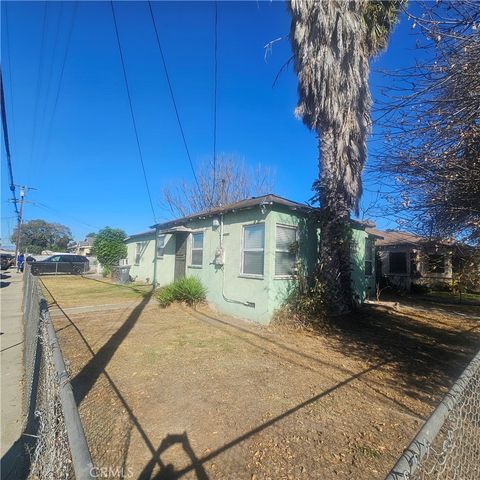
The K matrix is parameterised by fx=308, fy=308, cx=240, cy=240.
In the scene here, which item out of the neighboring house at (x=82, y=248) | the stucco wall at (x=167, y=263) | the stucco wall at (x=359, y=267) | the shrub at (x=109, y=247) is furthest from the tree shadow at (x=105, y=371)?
the neighboring house at (x=82, y=248)

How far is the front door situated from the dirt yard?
180 inches

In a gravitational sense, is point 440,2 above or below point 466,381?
above

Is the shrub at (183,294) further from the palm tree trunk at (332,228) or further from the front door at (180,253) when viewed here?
the palm tree trunk at (332,228)

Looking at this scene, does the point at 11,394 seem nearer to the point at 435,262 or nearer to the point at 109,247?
the point at 435,262

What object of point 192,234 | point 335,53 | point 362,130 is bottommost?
point 192,234

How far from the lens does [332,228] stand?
29.6 feet

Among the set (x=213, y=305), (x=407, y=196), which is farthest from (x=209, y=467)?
(x=213, y=305)

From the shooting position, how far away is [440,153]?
4605 millimetres

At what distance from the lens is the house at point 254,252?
8.60 m

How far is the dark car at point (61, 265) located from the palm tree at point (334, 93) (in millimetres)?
24103

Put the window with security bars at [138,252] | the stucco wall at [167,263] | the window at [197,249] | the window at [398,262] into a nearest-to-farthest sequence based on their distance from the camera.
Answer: the window at [197,249]
the stucco wall at [167,263]
the window with security bars at [138,252]
the window at [398,262]

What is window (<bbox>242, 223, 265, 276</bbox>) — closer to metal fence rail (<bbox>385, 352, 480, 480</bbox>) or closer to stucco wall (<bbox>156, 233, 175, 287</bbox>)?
stucco wall (<bbox>156, 233, 175, 287</bbox>)

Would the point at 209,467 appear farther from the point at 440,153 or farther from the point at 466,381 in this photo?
the point at 440,153

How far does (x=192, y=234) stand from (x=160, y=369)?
756 cm
